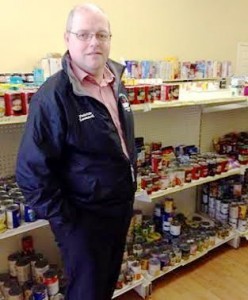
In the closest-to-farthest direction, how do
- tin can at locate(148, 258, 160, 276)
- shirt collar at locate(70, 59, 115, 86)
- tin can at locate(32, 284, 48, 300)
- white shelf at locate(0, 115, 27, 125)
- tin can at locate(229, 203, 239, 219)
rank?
shirt collar at locate(70, 59, 115, 86) < white shelf at locate(0, 115, 27, 125) < tin can at locate(32, 284, 48, 300) < tin can at locate(148, 258, 160, 276) < tin can at locate(229, 203, 239, 219)

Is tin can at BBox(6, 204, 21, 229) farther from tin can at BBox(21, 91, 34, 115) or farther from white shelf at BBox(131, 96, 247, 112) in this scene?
white shelf at BBox(131, 96, 247, 112)

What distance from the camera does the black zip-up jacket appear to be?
1.32m

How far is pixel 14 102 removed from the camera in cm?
156

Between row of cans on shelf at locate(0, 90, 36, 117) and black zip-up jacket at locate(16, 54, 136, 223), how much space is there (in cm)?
23

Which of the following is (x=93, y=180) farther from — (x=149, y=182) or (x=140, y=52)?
→ (x=140, y=52)

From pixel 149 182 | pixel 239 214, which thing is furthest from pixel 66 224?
pixel 239 214

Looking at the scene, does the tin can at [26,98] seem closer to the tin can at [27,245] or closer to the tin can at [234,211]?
the tin can at [27,245]

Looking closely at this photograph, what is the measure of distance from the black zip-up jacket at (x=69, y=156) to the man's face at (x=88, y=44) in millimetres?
68

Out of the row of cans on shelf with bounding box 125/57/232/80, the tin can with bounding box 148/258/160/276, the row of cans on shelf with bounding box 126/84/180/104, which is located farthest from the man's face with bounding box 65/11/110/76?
the tin can with bounding box 148/258/160/276

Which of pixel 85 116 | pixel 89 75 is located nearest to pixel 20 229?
pixel 85 116

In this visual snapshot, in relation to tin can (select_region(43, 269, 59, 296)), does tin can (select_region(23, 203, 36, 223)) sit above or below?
above

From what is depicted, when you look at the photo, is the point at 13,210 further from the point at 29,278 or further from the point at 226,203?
the point at 226,203

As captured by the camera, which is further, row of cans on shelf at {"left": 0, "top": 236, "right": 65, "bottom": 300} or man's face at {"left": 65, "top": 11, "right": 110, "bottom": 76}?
row of cans on shelf at {"left": 0, "top": 236, "right": 65, "bottom": 300}

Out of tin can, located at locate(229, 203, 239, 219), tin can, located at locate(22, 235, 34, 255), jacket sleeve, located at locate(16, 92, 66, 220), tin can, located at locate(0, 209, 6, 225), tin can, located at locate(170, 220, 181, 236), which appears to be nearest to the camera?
jacket sleeve, located at locate(16, 92, 66, 220)
